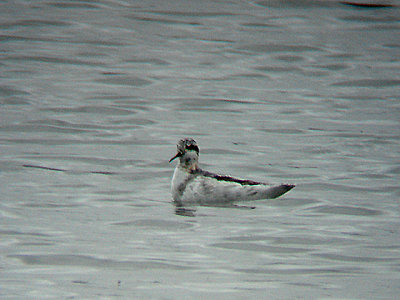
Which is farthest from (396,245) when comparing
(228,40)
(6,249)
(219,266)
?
(228,40)

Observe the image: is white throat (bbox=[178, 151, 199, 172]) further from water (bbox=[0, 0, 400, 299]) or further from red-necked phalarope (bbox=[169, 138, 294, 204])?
water (bbox=[0, 0, 400, 299])

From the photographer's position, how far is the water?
409 inches

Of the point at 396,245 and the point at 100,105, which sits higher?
the point at 396,245

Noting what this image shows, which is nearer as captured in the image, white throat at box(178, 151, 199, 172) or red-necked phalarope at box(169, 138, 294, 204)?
red-necked phalarope at box(169, 138, 294, 204)

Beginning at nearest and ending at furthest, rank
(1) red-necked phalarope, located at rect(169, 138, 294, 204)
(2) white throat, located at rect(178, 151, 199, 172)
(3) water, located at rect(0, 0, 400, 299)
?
(3) water, located at rect(0, 0, 400, 299), (1) red-necked phalarope, located at rect(169, 138, 294, 204), (2) white throat, located at rect(178, 151, 199, 172)

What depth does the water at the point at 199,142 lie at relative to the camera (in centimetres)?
1038

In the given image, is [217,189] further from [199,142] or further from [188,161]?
[199,142]

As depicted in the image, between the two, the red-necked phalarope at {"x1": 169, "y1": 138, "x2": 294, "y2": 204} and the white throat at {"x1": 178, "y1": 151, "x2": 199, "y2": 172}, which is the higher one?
the white throat at {"x1": 178, "y1": 151, "x2": 199, "y2": 172}

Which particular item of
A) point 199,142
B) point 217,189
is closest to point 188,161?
point 217,189

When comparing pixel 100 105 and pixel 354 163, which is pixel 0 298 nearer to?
pixel 354 163

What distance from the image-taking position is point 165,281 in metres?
9.89

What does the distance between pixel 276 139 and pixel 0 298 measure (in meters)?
11.8

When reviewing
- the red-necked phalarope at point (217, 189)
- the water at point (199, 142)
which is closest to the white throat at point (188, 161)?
the red-necked phalarope at point (217, 189)

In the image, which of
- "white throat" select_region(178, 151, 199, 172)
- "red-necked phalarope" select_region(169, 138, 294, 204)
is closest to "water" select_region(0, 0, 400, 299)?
"red-necked phalarope" select_region(169, 138, 294, 204)
